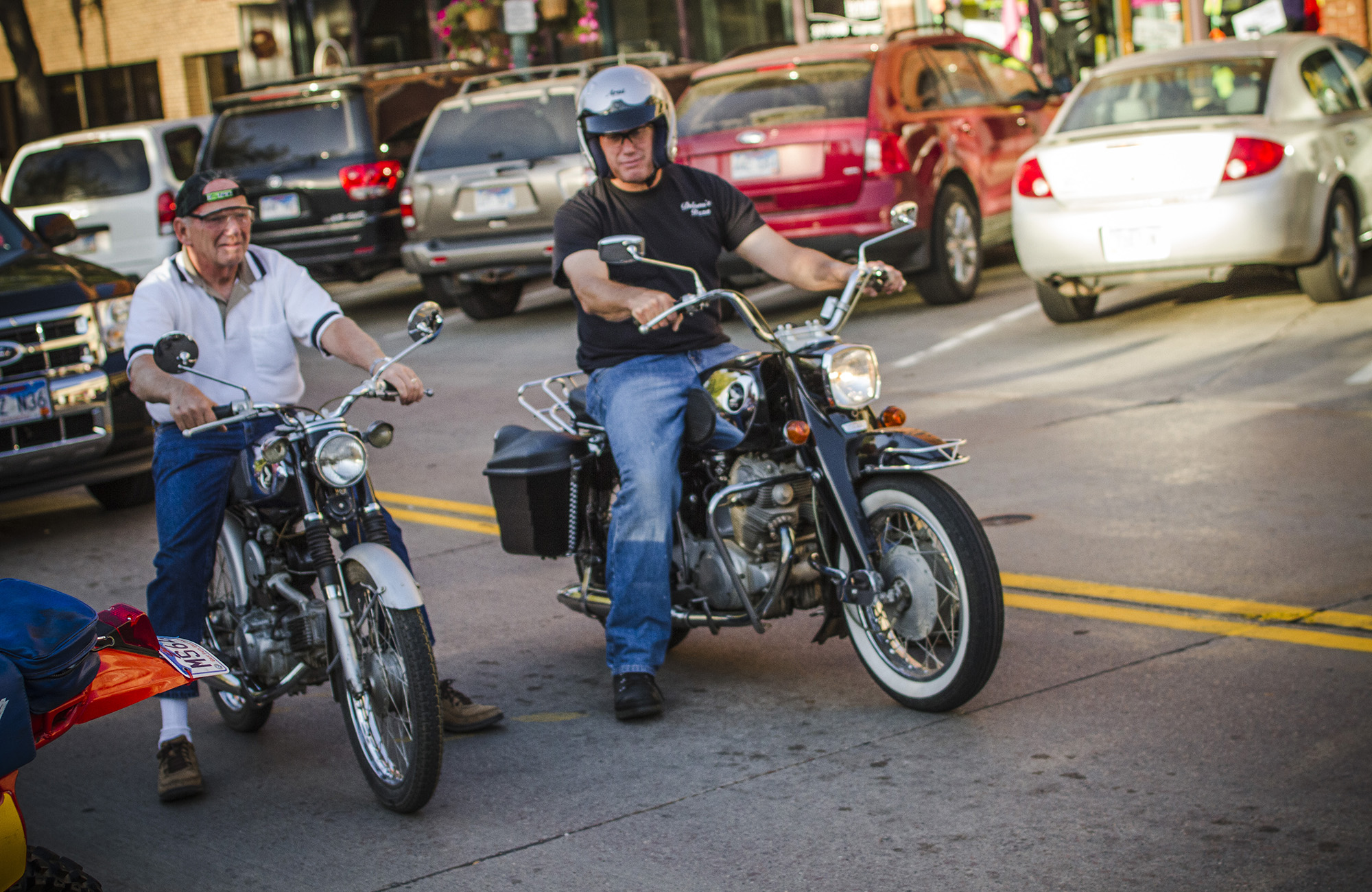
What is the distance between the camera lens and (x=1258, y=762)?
168 inches

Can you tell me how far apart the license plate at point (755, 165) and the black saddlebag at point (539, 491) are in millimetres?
6561

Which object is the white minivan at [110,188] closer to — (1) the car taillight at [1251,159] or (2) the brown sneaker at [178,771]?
(1) the car taillight at [1251,159]

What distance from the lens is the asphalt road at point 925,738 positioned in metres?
3.97

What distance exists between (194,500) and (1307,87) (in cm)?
822

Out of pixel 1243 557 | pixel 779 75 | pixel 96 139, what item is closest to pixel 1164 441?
pixel 1243 557

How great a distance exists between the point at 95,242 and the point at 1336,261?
11148 millimetres

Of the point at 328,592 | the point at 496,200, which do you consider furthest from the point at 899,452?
the point at 496,200

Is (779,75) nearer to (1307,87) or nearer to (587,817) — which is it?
(1307,87)

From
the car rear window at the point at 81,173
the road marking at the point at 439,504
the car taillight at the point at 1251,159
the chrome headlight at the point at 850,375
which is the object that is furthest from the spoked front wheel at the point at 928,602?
the car rear window at the point at 81,173

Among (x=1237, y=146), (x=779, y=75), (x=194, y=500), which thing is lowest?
(x=194, y=500)

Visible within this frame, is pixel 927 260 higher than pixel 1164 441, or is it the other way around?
pixel 927 260

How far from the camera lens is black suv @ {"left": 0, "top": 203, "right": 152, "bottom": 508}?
798 cm

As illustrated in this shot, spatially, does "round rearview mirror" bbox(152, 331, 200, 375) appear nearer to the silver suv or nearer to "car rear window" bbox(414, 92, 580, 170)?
the silver suv

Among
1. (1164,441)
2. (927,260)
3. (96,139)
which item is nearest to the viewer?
(1164,441)
